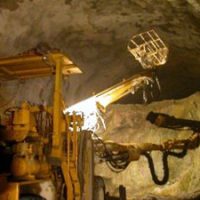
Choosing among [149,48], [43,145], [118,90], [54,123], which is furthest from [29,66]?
[149,48]

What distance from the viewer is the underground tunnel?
373 centimetres

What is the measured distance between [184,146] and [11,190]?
349cm

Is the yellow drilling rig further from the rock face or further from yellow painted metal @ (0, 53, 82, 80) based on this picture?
the rock face

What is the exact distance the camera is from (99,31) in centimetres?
554

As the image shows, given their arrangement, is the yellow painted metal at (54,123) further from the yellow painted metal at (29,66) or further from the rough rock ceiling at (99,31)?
the rough rock ceiling at (99,31)

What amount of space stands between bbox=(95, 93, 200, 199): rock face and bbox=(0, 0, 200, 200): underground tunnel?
0.02m

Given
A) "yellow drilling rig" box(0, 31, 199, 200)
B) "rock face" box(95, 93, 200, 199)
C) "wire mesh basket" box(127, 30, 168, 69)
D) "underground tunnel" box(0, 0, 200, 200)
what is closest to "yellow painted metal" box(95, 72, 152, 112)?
"underground tunnel" box(0, 0, 200, 200)

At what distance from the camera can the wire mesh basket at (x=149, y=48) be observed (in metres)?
5.96

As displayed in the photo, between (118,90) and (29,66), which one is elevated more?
(118,90)

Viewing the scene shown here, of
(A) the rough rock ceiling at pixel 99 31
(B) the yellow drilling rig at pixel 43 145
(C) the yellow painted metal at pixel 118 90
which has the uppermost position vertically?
(A) the rough rock ceiling at pixel 99 31

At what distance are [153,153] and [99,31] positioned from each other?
2.94m

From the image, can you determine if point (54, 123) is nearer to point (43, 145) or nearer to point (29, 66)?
point (43, 145)

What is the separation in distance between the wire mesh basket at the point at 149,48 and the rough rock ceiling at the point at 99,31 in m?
0.12

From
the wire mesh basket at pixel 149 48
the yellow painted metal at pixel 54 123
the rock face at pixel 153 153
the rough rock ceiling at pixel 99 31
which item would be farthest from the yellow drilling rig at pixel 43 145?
the rock face at pixel 153 153
